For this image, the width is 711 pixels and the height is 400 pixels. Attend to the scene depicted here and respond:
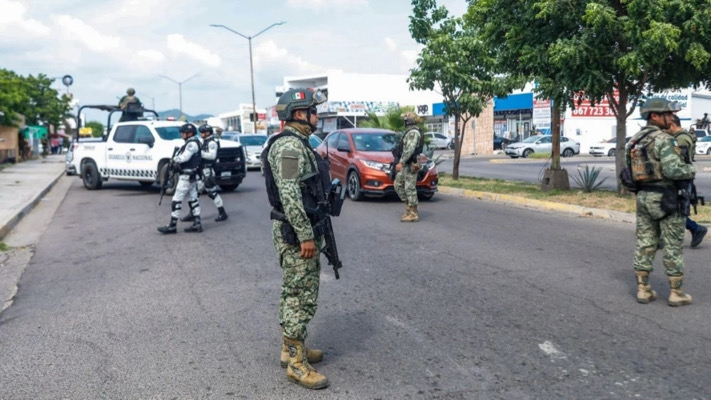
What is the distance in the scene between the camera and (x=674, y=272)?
6.04 m

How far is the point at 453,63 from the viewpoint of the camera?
18.0 m

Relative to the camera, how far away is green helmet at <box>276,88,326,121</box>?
Answer: 4.47 m

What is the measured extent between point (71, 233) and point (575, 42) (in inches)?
367

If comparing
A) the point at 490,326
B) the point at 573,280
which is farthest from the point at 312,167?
the point at 573,280

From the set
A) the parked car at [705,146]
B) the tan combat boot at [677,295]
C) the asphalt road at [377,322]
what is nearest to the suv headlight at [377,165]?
the asphalt road at [377,322]

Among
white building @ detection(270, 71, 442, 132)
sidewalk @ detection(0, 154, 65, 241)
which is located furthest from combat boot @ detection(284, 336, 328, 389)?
white building @ detection(270, 71, 442, 132)

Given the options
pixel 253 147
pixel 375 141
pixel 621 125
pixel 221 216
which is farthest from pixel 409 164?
pixel 253 147

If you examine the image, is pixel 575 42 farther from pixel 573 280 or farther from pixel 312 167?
pixel 312 167

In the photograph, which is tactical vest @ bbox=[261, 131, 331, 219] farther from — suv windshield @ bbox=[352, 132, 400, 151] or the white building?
the white building

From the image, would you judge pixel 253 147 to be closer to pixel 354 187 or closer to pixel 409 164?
pixel 354 187

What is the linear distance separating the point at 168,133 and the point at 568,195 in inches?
389

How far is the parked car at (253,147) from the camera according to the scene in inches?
1014

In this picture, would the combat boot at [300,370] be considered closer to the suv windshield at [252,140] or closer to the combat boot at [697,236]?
the combat boot at [697,236]

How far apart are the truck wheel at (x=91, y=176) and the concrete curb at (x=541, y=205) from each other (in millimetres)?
9603
